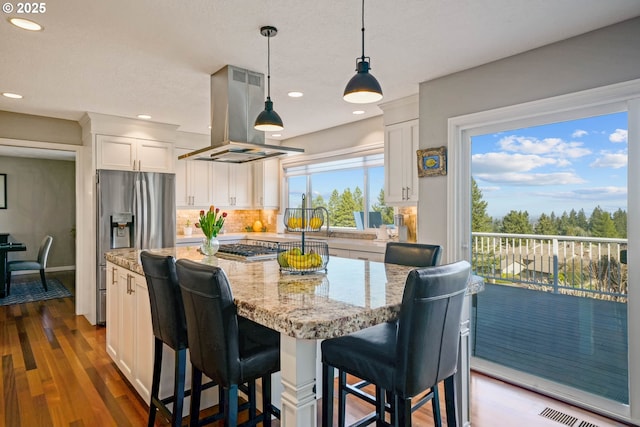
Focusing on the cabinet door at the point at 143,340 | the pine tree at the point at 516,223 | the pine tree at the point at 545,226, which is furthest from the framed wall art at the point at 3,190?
the pine tree at the point at 545,226

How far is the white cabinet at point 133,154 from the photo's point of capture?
15.0ft

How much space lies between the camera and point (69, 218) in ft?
26.2

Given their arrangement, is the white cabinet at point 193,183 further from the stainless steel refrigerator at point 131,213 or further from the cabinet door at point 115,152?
the cabinet door at point 115,152

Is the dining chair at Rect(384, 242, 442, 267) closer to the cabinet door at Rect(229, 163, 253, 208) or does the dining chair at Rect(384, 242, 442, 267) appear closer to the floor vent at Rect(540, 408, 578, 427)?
the floor vent at Rect(540, 408, 578, 427)

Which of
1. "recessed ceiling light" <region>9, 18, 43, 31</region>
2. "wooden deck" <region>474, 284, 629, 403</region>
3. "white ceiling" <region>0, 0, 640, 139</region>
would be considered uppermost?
"white ceiling" <region>0, 0, 640, 139</region>

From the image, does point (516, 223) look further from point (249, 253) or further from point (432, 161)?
point (249, 253)

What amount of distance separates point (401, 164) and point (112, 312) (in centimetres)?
298

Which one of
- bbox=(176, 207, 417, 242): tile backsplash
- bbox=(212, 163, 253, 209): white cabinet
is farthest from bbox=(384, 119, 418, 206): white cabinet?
bbox=(212, 163, 253, 209): white cabinet

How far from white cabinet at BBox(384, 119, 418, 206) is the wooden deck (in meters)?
1.24

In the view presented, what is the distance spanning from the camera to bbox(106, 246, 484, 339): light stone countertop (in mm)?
1233

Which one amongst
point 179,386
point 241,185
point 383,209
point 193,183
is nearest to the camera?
point 179,386

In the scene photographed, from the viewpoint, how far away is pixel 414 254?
2.46 metres

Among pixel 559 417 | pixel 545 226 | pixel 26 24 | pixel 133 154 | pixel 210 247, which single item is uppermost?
pixel 26 24

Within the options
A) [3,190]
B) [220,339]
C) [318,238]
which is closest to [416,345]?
[220,339]
